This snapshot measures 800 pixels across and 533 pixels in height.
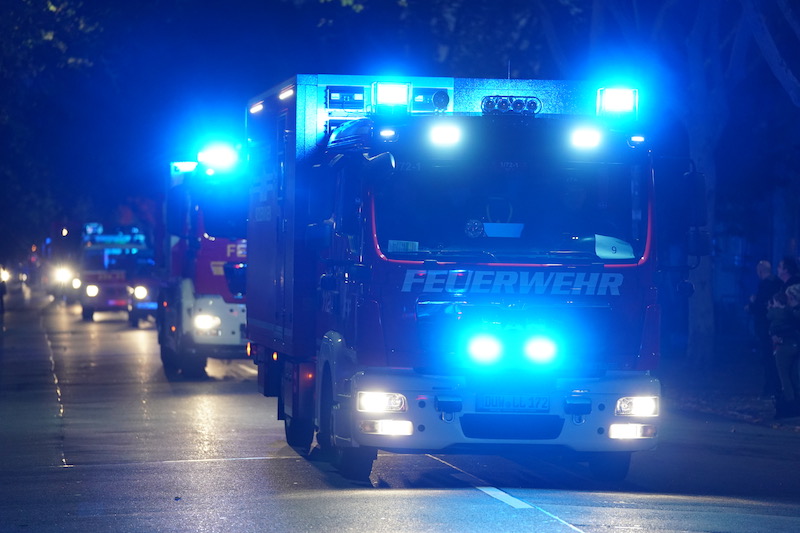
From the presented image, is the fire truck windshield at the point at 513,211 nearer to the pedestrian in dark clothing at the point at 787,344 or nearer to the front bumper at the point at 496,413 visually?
the front bumper at the point at 496,413

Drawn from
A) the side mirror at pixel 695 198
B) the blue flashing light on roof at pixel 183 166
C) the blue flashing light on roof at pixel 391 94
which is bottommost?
the side mirror at pixel 695 198

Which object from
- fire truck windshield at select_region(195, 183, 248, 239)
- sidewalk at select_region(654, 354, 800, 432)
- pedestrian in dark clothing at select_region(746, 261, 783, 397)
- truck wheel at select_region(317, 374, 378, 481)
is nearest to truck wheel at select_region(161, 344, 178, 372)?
fire truck windshield at select_region(195, 183, 248, 239)

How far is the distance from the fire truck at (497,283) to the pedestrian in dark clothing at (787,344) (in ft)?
20.0

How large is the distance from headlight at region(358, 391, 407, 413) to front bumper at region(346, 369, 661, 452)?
3 centimetres

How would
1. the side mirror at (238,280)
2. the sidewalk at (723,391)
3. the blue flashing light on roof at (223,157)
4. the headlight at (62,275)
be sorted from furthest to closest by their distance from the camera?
the headlight at (62,275) < the sidewalk at (723,391) < the blue flashing light on roof at (223,157) < the side mirror at (238,280)

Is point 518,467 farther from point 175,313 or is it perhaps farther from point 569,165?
point 175,313

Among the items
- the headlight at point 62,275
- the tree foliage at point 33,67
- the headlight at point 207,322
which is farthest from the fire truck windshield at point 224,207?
the headlight at point 62,275

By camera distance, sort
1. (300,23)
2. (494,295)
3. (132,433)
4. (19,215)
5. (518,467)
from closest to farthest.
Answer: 1. (494,295)
2. (518,467)
3. (132,433)
4. (300,23)
5. (19,215)

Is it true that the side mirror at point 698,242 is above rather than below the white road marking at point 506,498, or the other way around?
above

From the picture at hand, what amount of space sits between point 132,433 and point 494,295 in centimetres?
589

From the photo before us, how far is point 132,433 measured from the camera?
14898mm

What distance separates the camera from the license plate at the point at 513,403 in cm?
1036

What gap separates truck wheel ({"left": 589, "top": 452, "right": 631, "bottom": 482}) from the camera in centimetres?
1137

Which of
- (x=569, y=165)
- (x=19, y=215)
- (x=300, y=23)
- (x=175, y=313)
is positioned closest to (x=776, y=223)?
(x=300, y=23)
